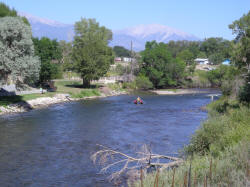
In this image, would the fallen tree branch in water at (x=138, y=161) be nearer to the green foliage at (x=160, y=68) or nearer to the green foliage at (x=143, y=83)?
the green foliage at (x=143, y=83)

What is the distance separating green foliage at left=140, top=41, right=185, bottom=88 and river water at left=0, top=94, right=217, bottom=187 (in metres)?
35.1

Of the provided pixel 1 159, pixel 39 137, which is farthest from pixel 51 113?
pixel 1 159

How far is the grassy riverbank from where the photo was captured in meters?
12.0

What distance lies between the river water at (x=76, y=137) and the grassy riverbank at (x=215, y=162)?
129 inches

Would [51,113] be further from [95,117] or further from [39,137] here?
[39,137]

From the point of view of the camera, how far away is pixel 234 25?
2786 centimetres

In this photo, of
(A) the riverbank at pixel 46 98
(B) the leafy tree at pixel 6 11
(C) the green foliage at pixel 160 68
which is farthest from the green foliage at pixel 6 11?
(C) the green foliage at pixel 160 68

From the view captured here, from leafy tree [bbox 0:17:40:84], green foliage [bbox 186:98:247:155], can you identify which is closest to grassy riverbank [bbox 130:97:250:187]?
green foliage [bbox 186:98:247:155]

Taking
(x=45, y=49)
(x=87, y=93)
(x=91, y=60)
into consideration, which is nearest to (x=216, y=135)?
(x=45, y=49)

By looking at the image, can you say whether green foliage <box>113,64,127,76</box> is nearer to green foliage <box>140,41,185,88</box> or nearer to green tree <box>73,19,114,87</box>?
green foliage <box>140,41,185,88</box>

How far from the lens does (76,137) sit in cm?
2989

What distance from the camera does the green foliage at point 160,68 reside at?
279ft

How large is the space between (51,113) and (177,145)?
72.4 ft

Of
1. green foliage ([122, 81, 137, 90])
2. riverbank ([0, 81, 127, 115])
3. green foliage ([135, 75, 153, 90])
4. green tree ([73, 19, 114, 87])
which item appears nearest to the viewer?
riverbank ([0, 81, 127, 115])
